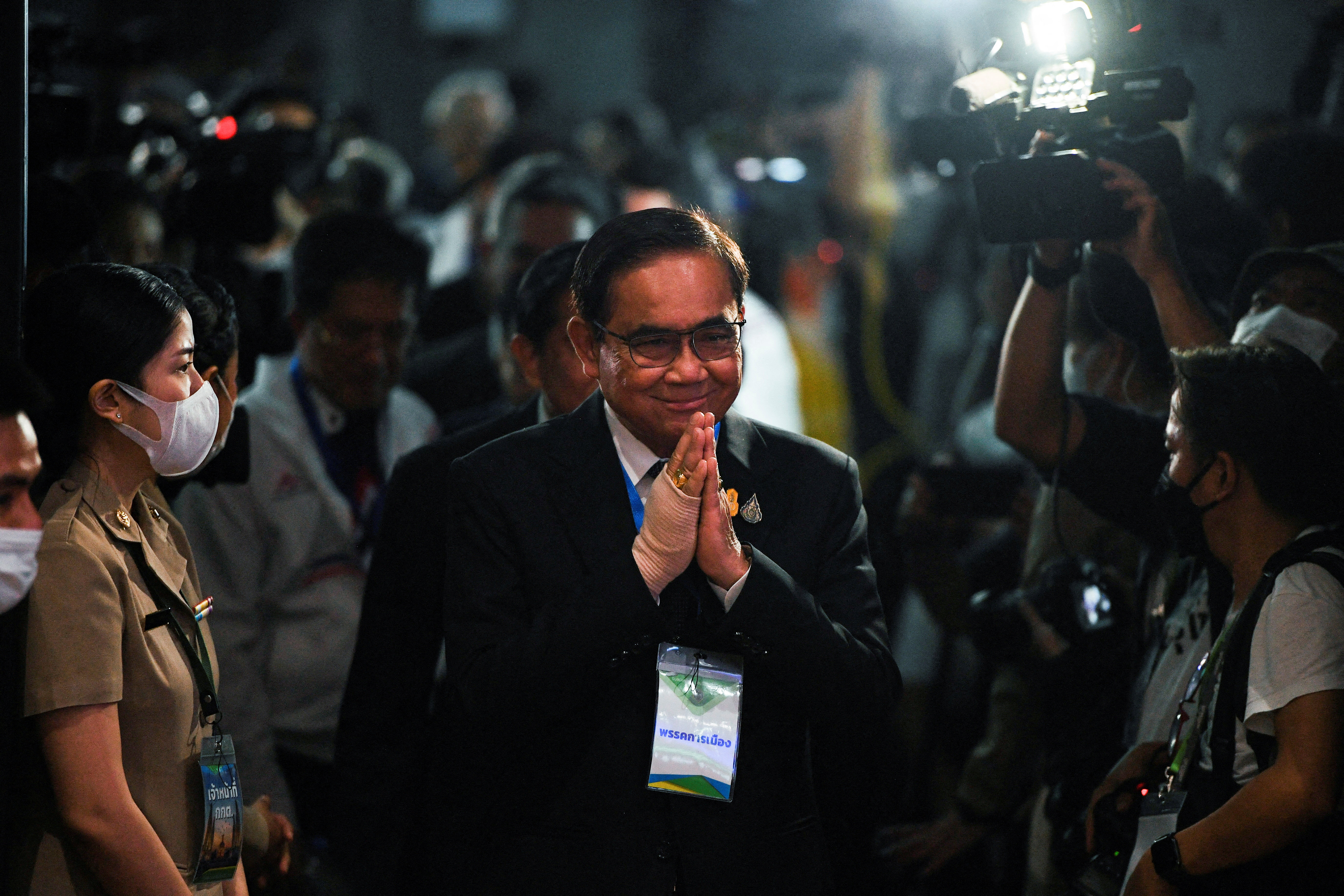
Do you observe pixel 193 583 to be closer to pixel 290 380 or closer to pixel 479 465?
pixel 479 465

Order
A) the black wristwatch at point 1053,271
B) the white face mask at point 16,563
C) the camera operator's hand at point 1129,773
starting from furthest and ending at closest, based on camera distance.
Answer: the black wristwatch at point 1053,271, the camera operator's hand at point 1129,773, the white face mask at point 16,563

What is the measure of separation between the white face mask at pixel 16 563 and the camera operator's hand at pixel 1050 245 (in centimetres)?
193

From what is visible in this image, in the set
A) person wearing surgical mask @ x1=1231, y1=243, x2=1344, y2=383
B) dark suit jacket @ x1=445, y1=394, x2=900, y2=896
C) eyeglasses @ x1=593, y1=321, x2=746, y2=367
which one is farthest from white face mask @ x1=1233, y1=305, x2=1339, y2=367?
eyeglasses @ x1=593, y1=321, x2=746, y2=367

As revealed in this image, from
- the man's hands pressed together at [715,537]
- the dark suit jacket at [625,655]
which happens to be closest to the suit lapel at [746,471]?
the dark suit jacket at [625,655]

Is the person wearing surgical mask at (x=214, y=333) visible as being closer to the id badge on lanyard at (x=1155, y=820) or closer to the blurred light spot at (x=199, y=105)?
the id badge on lanyard at (x=1155, y=820)

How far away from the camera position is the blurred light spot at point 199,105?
4.22m

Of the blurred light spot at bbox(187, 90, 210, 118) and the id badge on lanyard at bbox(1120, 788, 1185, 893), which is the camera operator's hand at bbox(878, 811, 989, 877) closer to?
the id badge on lanyard at bbox(1120, 788, 1185, 893)

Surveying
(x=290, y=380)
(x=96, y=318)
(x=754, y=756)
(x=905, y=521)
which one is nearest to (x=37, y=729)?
(x=96, y=318)

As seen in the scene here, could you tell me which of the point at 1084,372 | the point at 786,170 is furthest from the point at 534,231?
the point at 786,170

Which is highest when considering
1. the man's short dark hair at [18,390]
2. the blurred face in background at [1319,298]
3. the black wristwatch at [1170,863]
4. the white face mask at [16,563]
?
the blurred face in background at [1319,298]

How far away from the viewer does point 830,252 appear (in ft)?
21.1

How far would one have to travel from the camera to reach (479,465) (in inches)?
79.7

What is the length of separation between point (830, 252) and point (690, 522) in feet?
15.7

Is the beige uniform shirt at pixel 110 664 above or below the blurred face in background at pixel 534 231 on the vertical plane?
below
